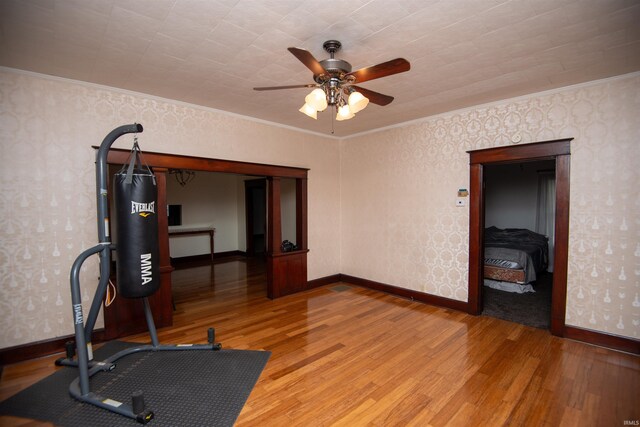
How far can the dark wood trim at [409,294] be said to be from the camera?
4.11 metres

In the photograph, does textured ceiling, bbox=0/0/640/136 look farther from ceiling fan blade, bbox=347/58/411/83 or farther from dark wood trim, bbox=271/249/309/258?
dark wood trim, bbox=271/249/309/258

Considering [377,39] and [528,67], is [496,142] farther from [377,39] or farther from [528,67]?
[377,39]

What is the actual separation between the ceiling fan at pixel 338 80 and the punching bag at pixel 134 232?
1297 millimetres

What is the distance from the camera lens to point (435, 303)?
14.2 ft

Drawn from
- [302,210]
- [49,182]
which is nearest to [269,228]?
Result: [302,210]

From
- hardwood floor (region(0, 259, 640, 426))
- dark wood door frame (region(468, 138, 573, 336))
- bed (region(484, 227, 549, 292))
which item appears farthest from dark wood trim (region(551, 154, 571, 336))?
bed (region(484, 227, 549, 292))

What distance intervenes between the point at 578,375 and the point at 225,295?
440cm

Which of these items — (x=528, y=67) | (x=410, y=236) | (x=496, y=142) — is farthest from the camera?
(x=410, y=236)

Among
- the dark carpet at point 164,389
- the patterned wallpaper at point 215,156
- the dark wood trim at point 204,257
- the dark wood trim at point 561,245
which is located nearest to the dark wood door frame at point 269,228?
the patterned wallpaper at point 215,156

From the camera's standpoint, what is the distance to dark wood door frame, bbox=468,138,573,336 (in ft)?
10.7

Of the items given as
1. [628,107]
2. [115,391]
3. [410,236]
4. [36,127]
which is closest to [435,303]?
[410,236]

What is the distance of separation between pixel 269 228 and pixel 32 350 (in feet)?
9.60

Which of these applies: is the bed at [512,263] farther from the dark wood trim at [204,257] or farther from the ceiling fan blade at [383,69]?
the dark wood trim at [204,257]

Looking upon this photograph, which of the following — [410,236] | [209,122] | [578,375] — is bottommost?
[578,375]
